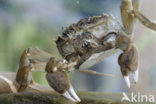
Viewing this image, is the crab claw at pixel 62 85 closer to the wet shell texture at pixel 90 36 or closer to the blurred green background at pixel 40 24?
the wet shell texture at pixel 90 36

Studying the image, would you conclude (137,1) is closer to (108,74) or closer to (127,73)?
(127,73)

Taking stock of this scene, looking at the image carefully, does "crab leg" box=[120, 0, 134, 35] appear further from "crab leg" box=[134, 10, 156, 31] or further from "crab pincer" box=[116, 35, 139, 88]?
"crab pincer" box=[116, 35, 139, 88]

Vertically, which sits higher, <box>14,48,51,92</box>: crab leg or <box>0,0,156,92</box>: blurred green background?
<box>0,0,156,92</box>: blurred green background

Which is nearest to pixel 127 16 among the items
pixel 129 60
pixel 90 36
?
pixel 90 36

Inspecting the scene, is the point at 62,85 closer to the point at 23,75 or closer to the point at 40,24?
the point at 23,75

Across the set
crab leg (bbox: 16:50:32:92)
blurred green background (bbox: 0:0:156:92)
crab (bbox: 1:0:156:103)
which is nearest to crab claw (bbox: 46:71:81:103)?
crab (bbox: 1:0:156:103)

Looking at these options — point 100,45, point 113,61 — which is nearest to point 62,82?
point 100,45

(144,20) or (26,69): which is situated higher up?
(144,20)

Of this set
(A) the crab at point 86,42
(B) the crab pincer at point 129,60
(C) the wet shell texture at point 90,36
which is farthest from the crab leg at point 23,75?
(B) the crab pincer at point 129,60
